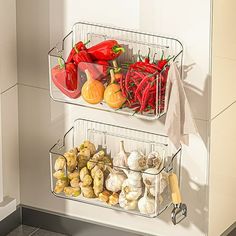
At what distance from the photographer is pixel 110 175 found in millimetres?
2600

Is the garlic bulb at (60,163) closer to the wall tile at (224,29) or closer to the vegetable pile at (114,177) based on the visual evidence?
the vegetable pile at (114,177)

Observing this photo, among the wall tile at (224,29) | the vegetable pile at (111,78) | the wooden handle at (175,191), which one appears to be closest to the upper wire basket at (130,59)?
the vegetable pile at (111,78)

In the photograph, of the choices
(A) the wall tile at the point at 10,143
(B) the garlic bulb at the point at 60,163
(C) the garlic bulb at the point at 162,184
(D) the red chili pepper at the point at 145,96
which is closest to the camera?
(D) the red chili pepper at the point at 145,96

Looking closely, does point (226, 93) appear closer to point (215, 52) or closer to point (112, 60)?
point (215, 52)

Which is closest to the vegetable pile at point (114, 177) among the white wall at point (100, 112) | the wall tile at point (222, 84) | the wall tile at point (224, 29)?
the white wall at point (100, 112)

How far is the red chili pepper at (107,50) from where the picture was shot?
251 centimetres

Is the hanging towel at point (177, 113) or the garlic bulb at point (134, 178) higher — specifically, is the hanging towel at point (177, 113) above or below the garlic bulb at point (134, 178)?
above

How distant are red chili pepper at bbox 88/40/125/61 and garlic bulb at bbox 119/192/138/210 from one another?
0.42 m

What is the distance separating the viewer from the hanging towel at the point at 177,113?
244 cm

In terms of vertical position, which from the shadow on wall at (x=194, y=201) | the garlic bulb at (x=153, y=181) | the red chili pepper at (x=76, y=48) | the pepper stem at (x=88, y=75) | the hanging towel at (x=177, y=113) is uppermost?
the red chili pepper at (x=76, y=48)

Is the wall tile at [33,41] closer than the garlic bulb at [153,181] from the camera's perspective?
No

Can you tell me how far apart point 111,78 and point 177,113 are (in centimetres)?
22

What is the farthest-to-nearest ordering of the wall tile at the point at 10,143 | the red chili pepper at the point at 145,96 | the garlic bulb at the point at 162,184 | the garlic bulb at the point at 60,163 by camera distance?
the wall tile at the point at 10,143, the garlic bulb at the point at 60,163, the garlic bulb at the point at 162,184, the red chili pepper at the point at 145,96

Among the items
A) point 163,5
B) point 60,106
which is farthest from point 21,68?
point 163,5
